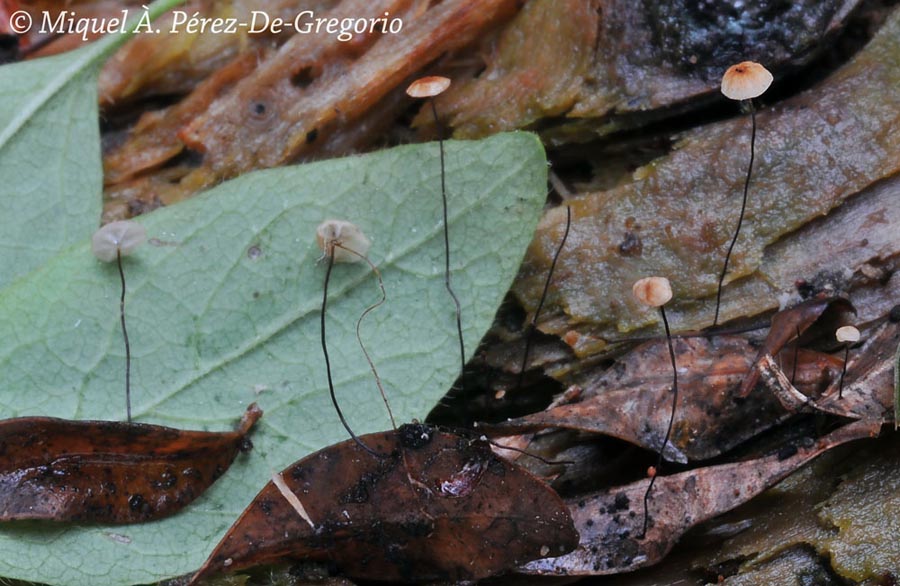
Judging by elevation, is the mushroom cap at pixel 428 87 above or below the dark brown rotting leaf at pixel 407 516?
above

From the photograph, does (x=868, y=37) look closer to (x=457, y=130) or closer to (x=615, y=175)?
(x=615, y=175)

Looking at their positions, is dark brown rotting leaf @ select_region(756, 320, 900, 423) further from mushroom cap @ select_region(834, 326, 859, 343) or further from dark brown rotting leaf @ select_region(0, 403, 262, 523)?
dark brown rotting leaf @ select_region(0, 403, 262, 523)

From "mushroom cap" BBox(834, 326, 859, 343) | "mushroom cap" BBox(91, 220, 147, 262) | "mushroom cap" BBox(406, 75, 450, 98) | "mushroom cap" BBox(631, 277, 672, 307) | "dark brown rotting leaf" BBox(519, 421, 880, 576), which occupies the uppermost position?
"mushroom cap" BBox(406, 75, 450, 98)

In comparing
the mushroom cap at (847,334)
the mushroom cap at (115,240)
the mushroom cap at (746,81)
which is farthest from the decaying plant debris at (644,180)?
the mushroom cap at (115,240)

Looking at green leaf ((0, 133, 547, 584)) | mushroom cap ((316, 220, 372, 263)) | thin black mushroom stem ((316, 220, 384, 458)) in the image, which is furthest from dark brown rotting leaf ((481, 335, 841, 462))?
mushroom cap ((316, 220, 372, 263))

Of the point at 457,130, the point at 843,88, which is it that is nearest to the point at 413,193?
the point at 457,130

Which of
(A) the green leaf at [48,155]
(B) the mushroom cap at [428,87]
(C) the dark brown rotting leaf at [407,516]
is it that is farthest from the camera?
(A) the green leaf at [48,155]

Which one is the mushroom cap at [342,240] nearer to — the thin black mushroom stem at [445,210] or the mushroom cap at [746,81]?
the thin black mushroom stem at [445,210]

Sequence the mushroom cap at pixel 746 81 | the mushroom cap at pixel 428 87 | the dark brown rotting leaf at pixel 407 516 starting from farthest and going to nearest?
the mushroom cap at pixel 428 87
the mushroom cap at pixel 746 81
the dark brown rotting leaf at pixel 407 516
